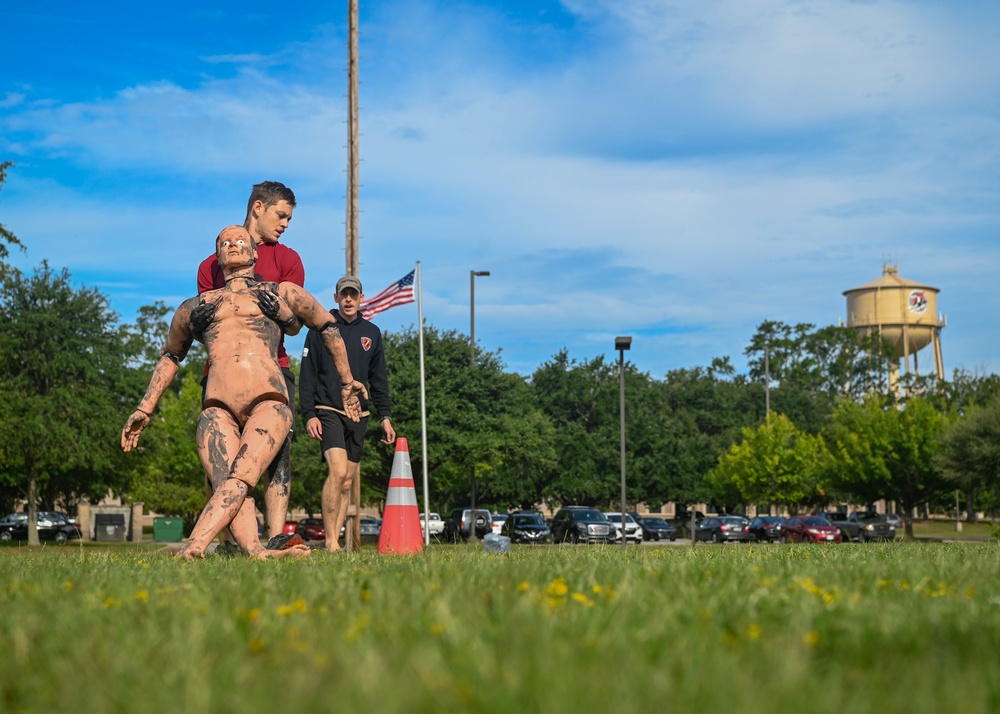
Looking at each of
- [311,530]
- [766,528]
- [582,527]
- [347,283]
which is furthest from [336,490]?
[766,528]

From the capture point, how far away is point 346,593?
4.17 metres

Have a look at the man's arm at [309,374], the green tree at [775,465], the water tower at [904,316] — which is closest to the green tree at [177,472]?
the green tree at [775,465]

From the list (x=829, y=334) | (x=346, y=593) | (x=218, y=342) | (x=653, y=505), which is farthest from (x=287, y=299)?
(x=829, y=334)

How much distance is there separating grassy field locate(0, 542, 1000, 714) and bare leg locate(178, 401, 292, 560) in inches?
102

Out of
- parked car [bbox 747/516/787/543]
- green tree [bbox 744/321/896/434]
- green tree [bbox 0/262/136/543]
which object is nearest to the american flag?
green tree [bbox 0/262/136/543]

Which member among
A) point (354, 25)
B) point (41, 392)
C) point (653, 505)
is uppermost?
point (354, 25)

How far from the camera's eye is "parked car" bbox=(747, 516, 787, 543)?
4278 cm

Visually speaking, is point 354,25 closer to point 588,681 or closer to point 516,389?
point 516,389

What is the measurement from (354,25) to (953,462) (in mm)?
24060

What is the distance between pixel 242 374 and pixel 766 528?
38350 mm

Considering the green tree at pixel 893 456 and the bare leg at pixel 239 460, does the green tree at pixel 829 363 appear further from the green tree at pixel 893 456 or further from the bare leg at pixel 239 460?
the bare leg at pixel 239 460

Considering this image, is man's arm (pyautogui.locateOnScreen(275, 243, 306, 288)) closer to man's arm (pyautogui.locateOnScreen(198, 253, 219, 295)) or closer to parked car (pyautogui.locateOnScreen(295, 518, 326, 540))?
man's arm (pyautogui.locateOnScreen(198, 253, 219, 295))

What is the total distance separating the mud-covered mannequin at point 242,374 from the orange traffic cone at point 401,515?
1436 mm

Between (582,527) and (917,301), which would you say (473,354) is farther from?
(917,301)
